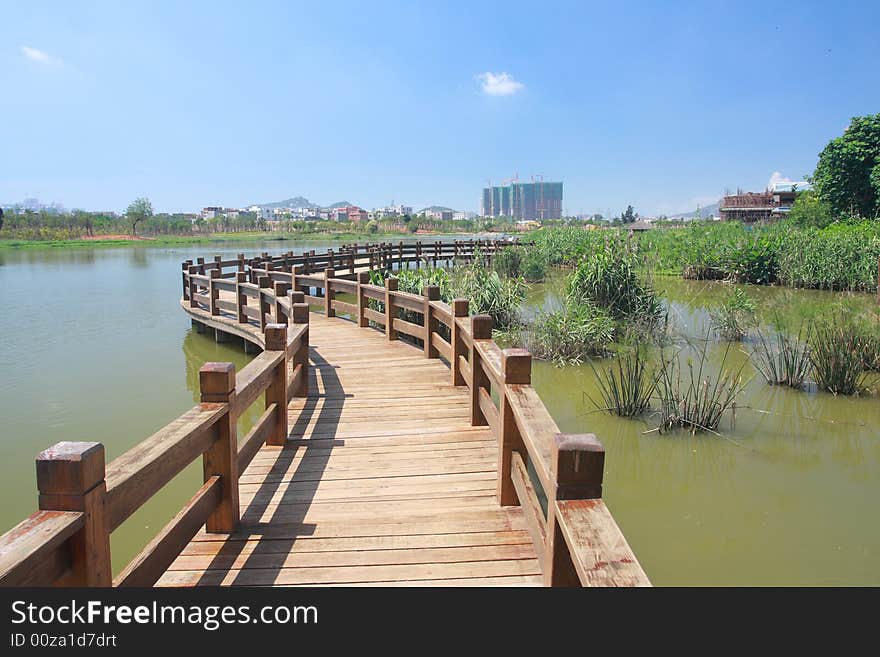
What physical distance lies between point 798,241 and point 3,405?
20776 millimetres

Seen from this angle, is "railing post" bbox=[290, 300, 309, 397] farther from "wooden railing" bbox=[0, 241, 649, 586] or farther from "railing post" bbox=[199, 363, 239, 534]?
"railing post" bbox=[199, 363, 239, 534]

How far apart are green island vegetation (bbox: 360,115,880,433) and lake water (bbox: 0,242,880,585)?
1.07 feet

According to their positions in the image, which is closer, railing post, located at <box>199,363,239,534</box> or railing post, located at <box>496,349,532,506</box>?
railing post, located at <box>199,363,239,534</box>

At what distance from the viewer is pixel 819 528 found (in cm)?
502

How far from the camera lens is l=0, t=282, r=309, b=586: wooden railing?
5.79ft

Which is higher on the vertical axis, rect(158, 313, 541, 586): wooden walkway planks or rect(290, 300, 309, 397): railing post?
rect(290, 300, 309, 397): railing post

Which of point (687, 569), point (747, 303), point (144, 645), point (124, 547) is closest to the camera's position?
point (144, 645)

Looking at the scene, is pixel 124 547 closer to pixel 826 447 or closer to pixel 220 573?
pixel 220 573

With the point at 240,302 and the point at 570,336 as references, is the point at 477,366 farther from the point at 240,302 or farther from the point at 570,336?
the point at 240,302

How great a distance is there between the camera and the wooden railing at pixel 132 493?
1.77 meters

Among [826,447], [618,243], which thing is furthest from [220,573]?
[618,243]

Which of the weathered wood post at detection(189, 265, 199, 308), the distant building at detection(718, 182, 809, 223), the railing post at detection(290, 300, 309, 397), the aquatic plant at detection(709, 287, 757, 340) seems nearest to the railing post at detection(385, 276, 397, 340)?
the railing post at detection(290, 300, 309, 397)

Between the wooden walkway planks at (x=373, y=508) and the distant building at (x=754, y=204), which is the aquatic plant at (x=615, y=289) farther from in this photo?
the distant building at (x=754, y=204)

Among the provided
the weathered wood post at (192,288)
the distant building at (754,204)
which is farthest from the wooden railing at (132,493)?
the distant building at (754,204)
